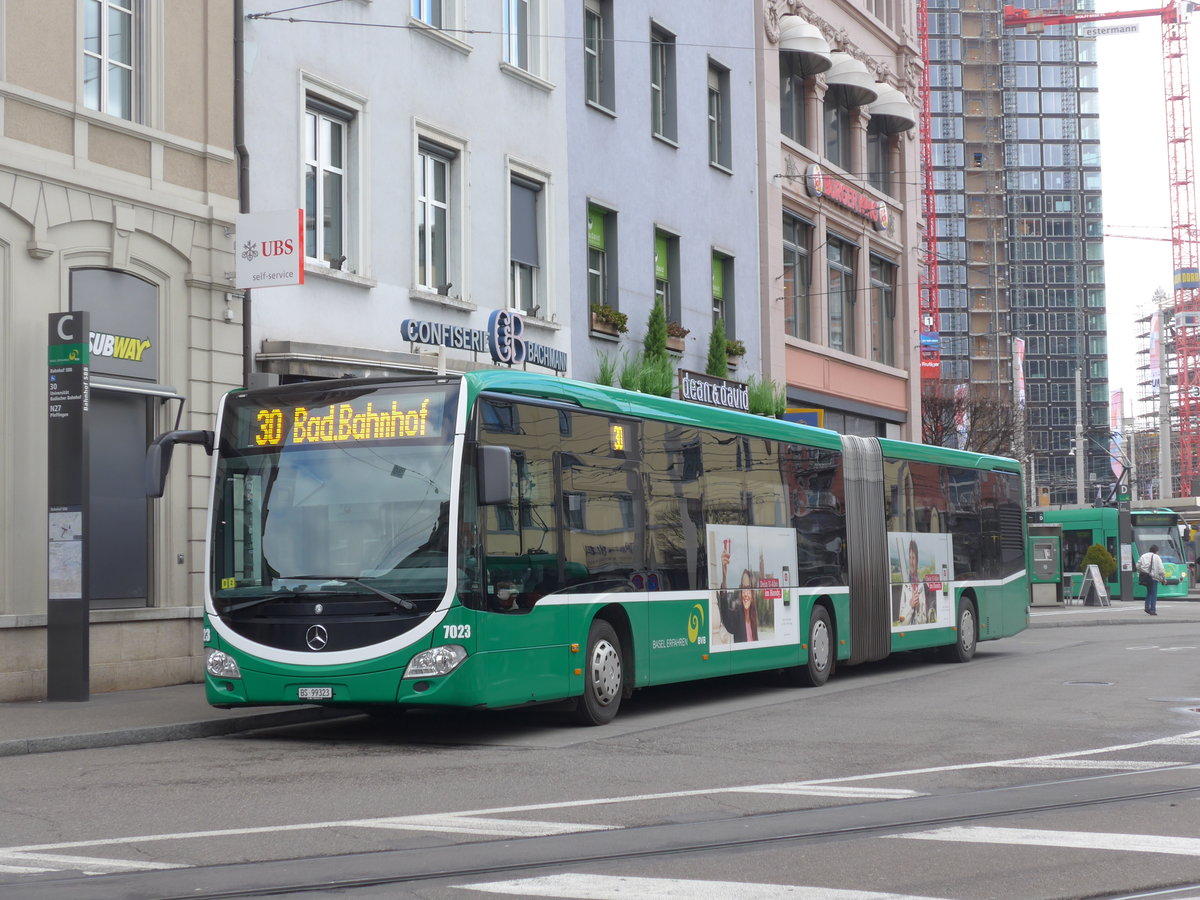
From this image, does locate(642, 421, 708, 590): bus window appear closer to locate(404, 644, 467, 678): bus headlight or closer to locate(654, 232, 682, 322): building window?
locate(404, 644, 467, 678): bus headlight

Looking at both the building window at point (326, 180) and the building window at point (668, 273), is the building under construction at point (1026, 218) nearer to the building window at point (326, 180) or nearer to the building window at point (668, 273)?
the building window at point (668, 273)

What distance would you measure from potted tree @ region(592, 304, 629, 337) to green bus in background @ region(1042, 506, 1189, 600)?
1160 inches

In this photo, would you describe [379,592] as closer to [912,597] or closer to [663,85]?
[912,597]

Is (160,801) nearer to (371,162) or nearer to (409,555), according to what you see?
(409,555)

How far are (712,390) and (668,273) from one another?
2406 mm

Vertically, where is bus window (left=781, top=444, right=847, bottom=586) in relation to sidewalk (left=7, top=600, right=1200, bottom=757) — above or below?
above

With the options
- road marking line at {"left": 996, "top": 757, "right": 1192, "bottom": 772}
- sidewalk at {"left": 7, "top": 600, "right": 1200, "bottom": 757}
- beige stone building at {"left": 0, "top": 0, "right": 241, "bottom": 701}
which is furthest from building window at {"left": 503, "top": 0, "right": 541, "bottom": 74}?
road marking line at {"left": 996, "top": 757, "right": 1192, "bottom": 772}

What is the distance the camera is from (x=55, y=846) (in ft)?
26.3

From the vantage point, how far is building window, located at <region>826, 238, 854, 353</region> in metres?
36.7

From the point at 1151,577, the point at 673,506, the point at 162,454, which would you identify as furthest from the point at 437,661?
the point at 1151,577

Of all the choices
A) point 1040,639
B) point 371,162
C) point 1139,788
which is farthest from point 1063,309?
point 1139,788

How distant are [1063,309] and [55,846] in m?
141

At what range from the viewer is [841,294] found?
37438 mm

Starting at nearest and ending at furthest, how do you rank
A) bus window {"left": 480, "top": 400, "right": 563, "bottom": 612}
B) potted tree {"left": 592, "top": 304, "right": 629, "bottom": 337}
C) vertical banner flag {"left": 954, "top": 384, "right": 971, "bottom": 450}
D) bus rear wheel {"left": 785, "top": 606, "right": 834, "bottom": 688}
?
bus window {"left": 480, "top": 400, "right": 563, "bottom": 612}, bus rear wheel {"left": 785, "top": 606, "right": 834, "bottom": 688}, potted tree {"left": 592, "top": 304, "right": 629, "bottom": 337}, vertical banner flag {"left": 954, "top": 384, "right": 971, "bottom": 450}
